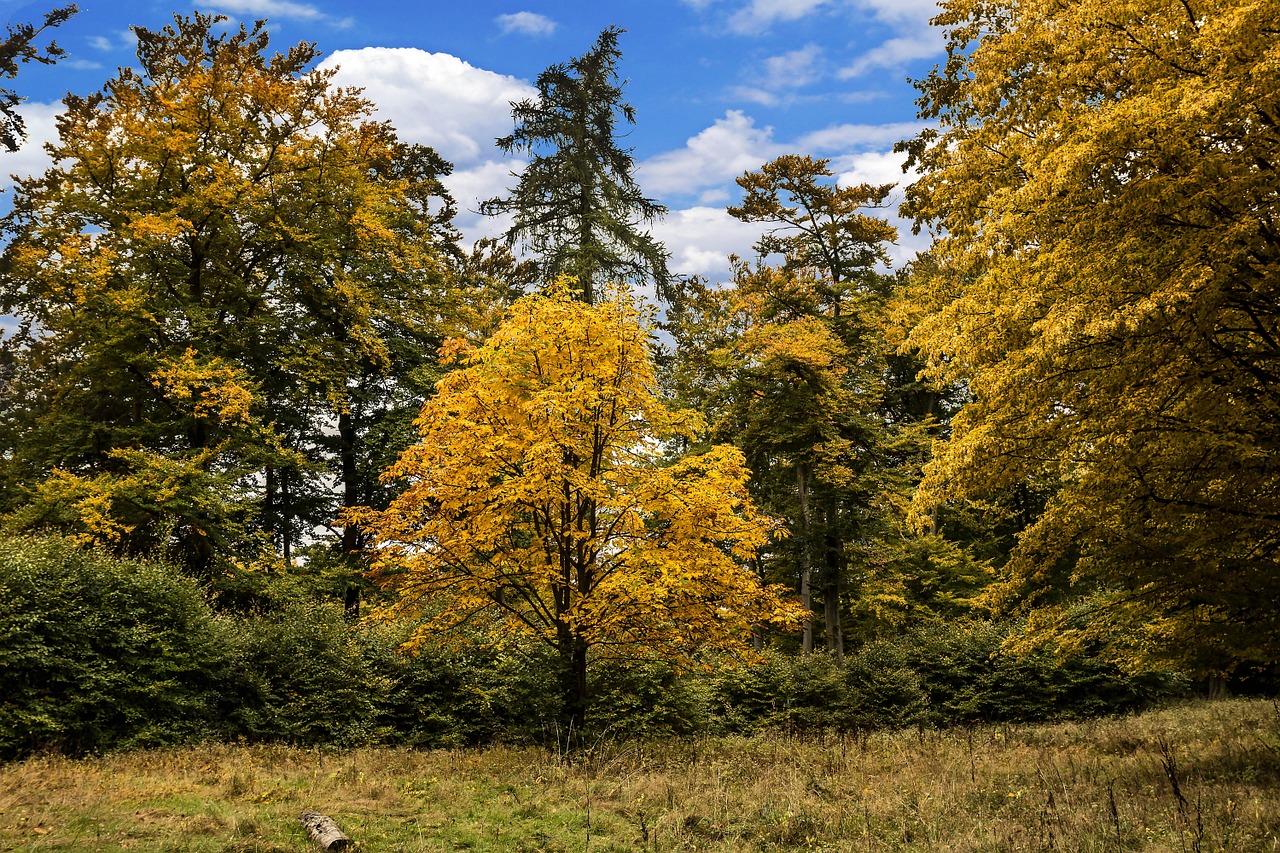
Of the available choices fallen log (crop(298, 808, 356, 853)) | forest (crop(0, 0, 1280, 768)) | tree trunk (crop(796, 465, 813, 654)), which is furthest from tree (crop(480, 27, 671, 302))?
fallen log (crop(298, 808, 356, 853))

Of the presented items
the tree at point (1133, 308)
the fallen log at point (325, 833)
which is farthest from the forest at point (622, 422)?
the fallen log at point (325, 833)

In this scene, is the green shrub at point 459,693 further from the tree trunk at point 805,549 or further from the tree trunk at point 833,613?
the tree trunk at point 833,613

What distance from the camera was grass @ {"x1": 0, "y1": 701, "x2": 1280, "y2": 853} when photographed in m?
7.11

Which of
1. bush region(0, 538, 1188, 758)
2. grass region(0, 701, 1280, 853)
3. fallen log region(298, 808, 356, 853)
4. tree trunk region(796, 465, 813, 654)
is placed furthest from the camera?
tree trunk region(796, 465, 813, 654)

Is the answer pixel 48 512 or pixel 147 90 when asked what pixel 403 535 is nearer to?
pixel 48 512

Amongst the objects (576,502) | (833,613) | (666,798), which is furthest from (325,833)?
(833,613)

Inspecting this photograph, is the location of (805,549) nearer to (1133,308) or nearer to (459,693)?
(459,693)

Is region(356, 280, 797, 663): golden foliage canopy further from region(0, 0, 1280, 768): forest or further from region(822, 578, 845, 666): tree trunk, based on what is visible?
region(822, 578, 845, 666): tree trunk

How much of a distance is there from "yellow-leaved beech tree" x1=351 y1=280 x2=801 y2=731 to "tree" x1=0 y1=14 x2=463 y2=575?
7777 millimetres

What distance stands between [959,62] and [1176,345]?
22.5 feet

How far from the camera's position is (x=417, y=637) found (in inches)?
470

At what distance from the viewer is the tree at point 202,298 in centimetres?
1769

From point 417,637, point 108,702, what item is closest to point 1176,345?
point 417,637

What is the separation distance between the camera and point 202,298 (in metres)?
19.8
